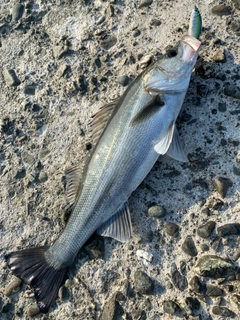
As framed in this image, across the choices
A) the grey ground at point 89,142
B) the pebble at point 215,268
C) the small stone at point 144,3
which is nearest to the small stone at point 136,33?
the grey ground at point 89,142

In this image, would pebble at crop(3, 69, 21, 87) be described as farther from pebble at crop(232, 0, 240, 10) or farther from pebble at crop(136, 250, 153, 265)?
pebble at crop(232, 0, 240, 10)

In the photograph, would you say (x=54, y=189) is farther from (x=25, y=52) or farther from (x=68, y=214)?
(x=25, y=52)

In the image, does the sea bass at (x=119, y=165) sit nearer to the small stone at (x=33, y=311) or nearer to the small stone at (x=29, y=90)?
the small stone at (x=33, y=311)

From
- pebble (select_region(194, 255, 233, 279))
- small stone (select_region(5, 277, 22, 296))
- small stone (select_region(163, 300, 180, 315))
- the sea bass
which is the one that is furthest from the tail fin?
pebble (select_region(194, 255, 233, 279))

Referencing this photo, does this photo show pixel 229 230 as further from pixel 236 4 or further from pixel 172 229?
pixel 236 4

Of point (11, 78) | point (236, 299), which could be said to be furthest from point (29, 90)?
point (236, 299)

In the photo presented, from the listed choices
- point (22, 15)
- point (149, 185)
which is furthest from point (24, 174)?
point (22, 15)
